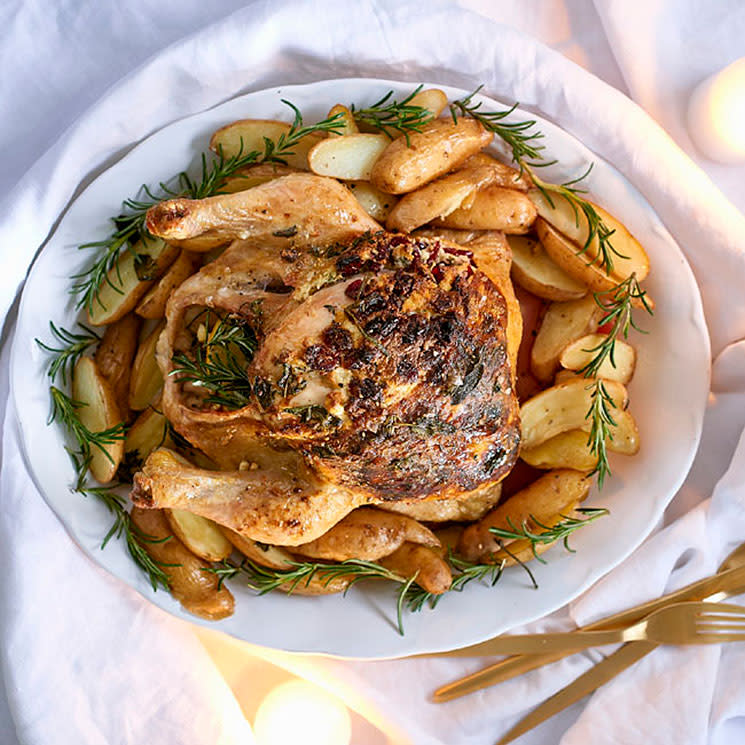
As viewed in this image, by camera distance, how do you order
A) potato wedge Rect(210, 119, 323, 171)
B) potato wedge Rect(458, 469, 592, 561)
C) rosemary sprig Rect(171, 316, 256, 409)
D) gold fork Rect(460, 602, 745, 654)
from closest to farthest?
1. rosemary sprig Rect(171, 316, 256, 409)
2. potato wedge Rect(210, 119, 323, 171)
3. potato wedge Rect(458, 469, 592, 561)
4. gold fork Rect(460, 602, 745, 654)

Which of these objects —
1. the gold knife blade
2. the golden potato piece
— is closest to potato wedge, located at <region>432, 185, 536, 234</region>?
the golden potato piece

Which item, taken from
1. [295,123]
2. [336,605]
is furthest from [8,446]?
[295,123]

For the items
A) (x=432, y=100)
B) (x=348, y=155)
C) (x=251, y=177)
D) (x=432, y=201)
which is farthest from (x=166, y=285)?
(x=432, y=100)

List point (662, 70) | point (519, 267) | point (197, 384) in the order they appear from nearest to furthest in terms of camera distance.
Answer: point (197, 384) → point (519, 267) → point (662, 70)

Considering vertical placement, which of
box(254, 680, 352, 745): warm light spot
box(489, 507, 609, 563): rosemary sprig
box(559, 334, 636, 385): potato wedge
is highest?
box(559, 334, 636, 385): potato wedge

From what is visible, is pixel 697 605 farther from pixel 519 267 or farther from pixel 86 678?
pixel 86 678

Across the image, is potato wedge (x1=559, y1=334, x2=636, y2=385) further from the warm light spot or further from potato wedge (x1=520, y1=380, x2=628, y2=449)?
the warm light spot
